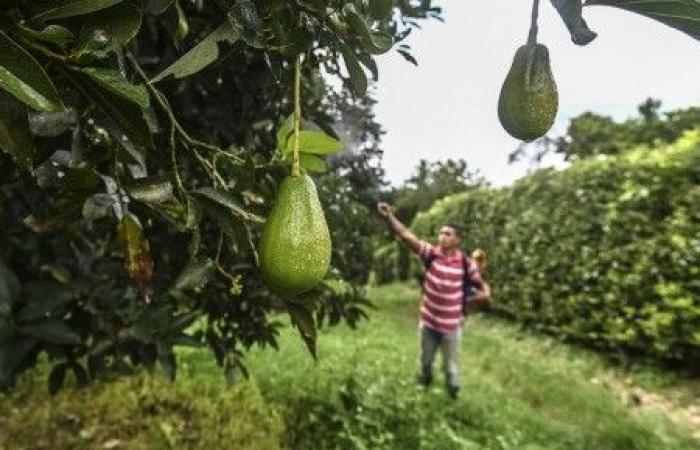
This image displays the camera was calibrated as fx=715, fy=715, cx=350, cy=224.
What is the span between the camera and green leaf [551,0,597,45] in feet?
2.07

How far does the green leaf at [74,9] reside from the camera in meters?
0.71

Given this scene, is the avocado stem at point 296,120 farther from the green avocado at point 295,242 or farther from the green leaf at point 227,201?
the green leaf at point 227,201

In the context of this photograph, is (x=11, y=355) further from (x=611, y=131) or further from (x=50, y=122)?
(x=611, y=131)

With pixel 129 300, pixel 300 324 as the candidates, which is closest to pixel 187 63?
pixel 300 324

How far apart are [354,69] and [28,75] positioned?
51 cm

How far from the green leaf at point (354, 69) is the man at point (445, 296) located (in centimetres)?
430

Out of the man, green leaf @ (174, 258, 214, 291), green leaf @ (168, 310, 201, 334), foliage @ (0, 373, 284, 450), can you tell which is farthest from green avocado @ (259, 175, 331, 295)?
the man

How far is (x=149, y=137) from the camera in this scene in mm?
775

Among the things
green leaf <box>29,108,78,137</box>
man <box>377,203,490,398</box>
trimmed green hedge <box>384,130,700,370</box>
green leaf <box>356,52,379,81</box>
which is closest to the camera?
green leaf <box>29,108,78,137</box>

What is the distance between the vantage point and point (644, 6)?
64 centimetres

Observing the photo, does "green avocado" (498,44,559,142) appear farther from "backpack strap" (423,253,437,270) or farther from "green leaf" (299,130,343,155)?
"backpack strap" (423,253,437,270)

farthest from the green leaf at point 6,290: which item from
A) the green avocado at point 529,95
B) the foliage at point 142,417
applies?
the foliage at point 142,417

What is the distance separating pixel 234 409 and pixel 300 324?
354 centimetres

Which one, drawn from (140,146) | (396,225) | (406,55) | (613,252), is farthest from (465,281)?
(140,146)
